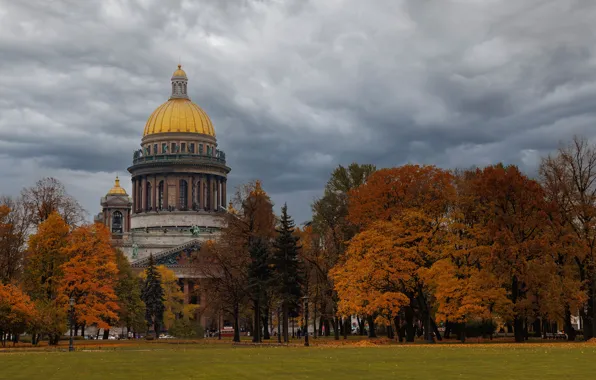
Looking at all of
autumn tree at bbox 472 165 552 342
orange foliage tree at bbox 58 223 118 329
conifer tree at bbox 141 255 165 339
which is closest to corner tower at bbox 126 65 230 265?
conifer tree at bbox 141 255 165 339

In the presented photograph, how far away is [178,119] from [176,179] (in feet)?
39.7

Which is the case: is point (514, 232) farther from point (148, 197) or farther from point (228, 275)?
point (148, 197)

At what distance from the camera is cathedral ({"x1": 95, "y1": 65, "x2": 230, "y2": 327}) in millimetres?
173125

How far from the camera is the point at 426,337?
224ft

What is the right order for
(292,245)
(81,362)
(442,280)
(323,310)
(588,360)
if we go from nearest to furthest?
(588,360) < (81,362) < (442,280) < (292,245) < (323,310)

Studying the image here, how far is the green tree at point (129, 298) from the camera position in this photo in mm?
102312

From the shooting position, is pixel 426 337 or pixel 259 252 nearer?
pixel 426 337

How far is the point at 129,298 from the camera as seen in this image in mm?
106188

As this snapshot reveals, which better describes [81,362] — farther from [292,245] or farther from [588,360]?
[292,245]

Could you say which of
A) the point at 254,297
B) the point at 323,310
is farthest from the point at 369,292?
the point at 323,310

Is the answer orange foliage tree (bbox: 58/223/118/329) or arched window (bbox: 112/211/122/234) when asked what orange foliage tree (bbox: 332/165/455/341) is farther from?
arched window (bbox: 112/211/122/234)

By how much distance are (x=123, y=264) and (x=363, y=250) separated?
152 feet

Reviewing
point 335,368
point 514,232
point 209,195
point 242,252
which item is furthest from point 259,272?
point 209,195

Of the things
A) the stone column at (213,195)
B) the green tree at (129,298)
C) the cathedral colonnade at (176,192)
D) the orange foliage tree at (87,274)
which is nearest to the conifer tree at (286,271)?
the orange foliage tree at (87,274)
